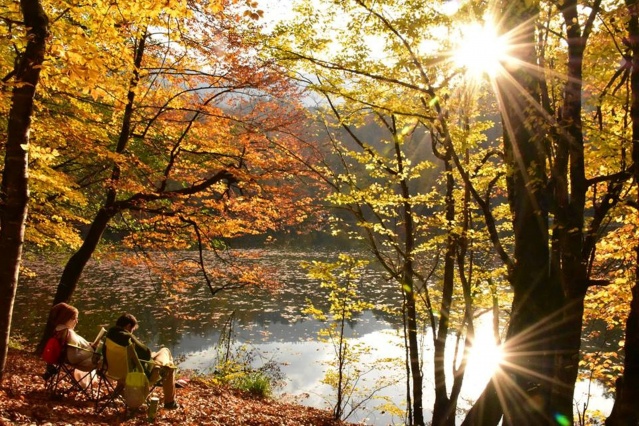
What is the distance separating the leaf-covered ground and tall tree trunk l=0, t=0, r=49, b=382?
0.82 metres

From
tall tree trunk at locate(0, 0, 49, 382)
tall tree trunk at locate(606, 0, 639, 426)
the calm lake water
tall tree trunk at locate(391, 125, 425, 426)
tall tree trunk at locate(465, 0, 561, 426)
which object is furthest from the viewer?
the calm lake water

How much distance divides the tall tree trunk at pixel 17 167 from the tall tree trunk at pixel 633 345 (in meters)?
4.62

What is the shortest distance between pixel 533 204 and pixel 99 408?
499 centimetres

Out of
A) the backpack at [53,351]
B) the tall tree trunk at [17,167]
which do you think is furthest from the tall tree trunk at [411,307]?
the tall tree trunk at [17,167]

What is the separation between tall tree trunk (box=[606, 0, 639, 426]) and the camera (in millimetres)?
3283

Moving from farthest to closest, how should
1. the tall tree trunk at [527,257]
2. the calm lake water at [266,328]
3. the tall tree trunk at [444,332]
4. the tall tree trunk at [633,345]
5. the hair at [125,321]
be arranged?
the calm lake water at [266,328], the tall tree trunk at [444,332], the hair at [125,321], the tall tree trunk at [527,257], the tall tree trunk at [633,345]

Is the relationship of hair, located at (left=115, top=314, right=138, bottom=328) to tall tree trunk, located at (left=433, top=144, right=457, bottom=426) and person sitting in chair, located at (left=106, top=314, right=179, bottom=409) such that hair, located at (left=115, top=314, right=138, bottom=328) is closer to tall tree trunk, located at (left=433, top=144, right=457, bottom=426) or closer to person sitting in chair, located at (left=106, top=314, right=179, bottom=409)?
person sitting in chair, located at (left=106, top=314, right=179, bottom=409)

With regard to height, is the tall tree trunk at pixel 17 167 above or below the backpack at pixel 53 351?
above

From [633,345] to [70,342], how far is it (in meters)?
5.41

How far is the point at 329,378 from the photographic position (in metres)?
10.7

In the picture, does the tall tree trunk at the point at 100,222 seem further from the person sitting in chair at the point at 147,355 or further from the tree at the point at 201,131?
the person sitting in chair at the point at 147,355

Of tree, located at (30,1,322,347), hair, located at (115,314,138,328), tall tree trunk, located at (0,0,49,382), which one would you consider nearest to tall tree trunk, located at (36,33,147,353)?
tree, located at (30,1,322,347)

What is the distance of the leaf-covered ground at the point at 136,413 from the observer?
4.17 meters

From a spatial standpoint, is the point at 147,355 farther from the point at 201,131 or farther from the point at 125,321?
the point at 201,131
